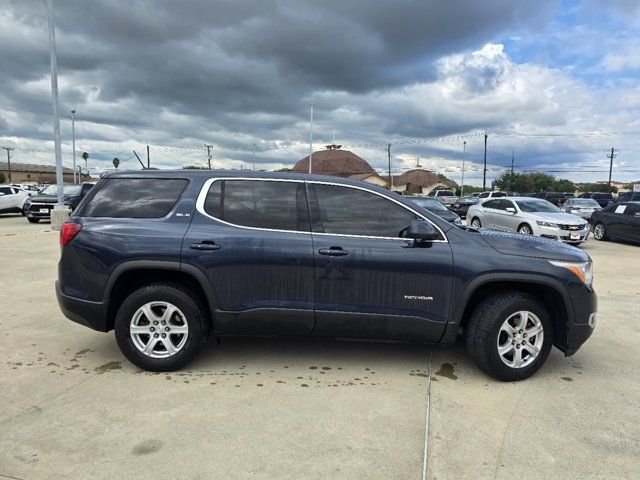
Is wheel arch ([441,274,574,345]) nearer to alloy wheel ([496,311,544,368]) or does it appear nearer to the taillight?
alloy wheel ([496,311,544,368])

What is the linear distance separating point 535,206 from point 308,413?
42.8ft

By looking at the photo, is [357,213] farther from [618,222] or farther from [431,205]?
[618,222]

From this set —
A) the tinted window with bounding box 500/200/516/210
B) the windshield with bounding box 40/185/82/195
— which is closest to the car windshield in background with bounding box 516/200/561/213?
the tinted window with bounding box 500/200/516/210

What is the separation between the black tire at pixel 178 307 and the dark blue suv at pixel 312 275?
0.01 m

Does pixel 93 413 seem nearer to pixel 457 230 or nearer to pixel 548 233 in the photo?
pixel 457 230

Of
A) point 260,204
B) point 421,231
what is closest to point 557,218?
point 421,231

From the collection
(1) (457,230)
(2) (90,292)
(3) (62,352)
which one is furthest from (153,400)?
(1) (457,230)

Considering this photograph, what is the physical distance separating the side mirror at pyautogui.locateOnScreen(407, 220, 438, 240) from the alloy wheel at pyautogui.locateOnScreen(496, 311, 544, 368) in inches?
37.8

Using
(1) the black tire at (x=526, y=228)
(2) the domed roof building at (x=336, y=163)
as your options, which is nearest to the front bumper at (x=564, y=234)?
(1) the black tire at (x=526, y=228)

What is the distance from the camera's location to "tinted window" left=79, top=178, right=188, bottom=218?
4043 millimetres

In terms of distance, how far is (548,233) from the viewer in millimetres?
12906

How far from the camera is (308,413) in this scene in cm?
330

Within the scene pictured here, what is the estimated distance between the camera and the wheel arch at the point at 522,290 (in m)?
3.78

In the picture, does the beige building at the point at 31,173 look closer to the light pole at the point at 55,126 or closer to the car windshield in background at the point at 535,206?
the light pole at the point at 55,126
